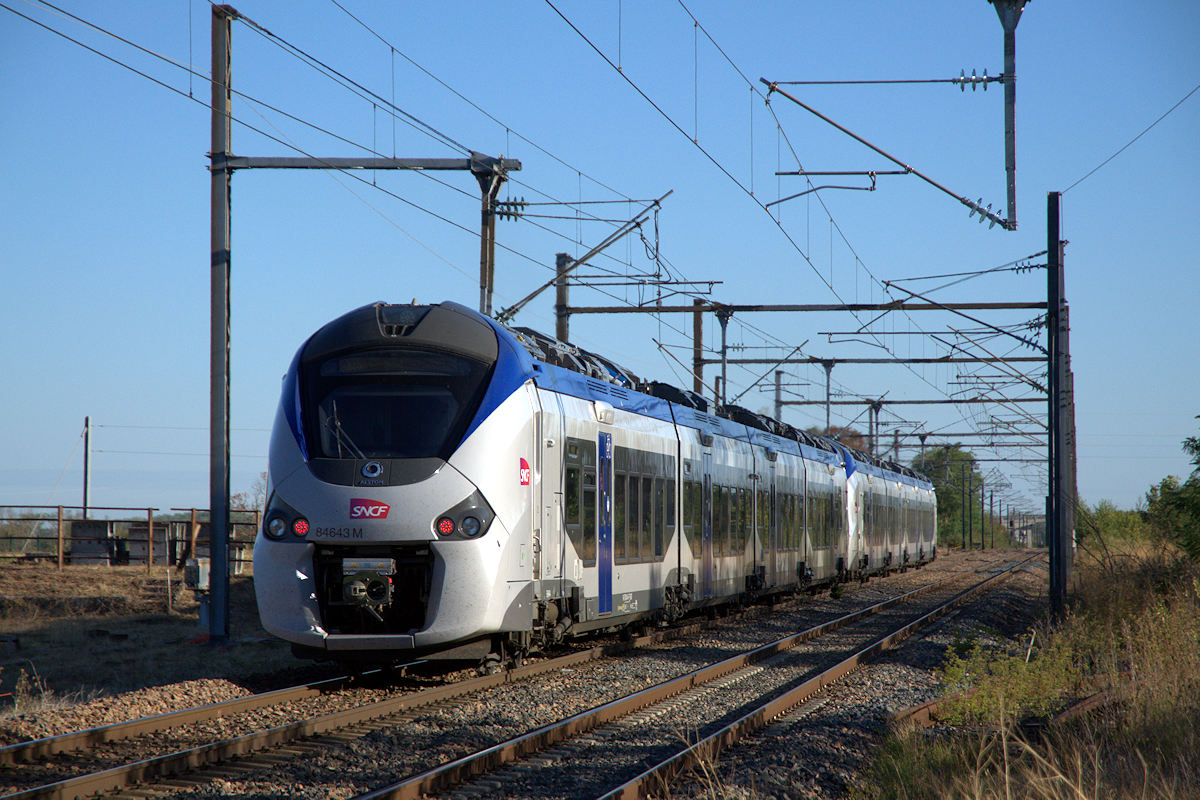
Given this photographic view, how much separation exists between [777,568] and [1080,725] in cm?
1449

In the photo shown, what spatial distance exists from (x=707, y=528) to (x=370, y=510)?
29.6 ft

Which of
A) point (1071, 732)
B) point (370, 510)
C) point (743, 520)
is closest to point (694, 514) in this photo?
point (743, 520)

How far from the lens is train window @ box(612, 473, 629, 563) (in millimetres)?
14336

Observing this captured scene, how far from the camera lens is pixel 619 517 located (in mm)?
14516

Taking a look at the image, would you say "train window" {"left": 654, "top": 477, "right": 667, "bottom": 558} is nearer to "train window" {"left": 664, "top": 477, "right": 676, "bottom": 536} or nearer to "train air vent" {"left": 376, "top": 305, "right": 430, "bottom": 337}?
"train window" {"left": 664, "top": 477, "right": 676, "bottom": 536}

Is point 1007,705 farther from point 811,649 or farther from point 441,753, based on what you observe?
point 811,649

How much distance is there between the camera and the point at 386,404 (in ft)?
36.3

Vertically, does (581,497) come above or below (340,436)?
below

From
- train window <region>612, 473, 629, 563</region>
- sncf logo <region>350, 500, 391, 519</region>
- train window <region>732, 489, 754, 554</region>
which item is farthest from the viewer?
train window <region>732, 489, 754, 554</region>

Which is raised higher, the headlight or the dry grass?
the headlight

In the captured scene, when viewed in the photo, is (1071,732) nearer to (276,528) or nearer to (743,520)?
(276,528)

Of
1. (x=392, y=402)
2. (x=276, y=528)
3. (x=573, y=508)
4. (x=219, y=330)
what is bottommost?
(x=276, y=528)

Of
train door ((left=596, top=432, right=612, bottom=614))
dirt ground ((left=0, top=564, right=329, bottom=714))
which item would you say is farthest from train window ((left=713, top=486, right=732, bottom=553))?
dirt ground ((left=0, top=564, right=329, bottom=714))

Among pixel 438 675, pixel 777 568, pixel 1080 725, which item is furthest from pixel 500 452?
pixel 777 568
